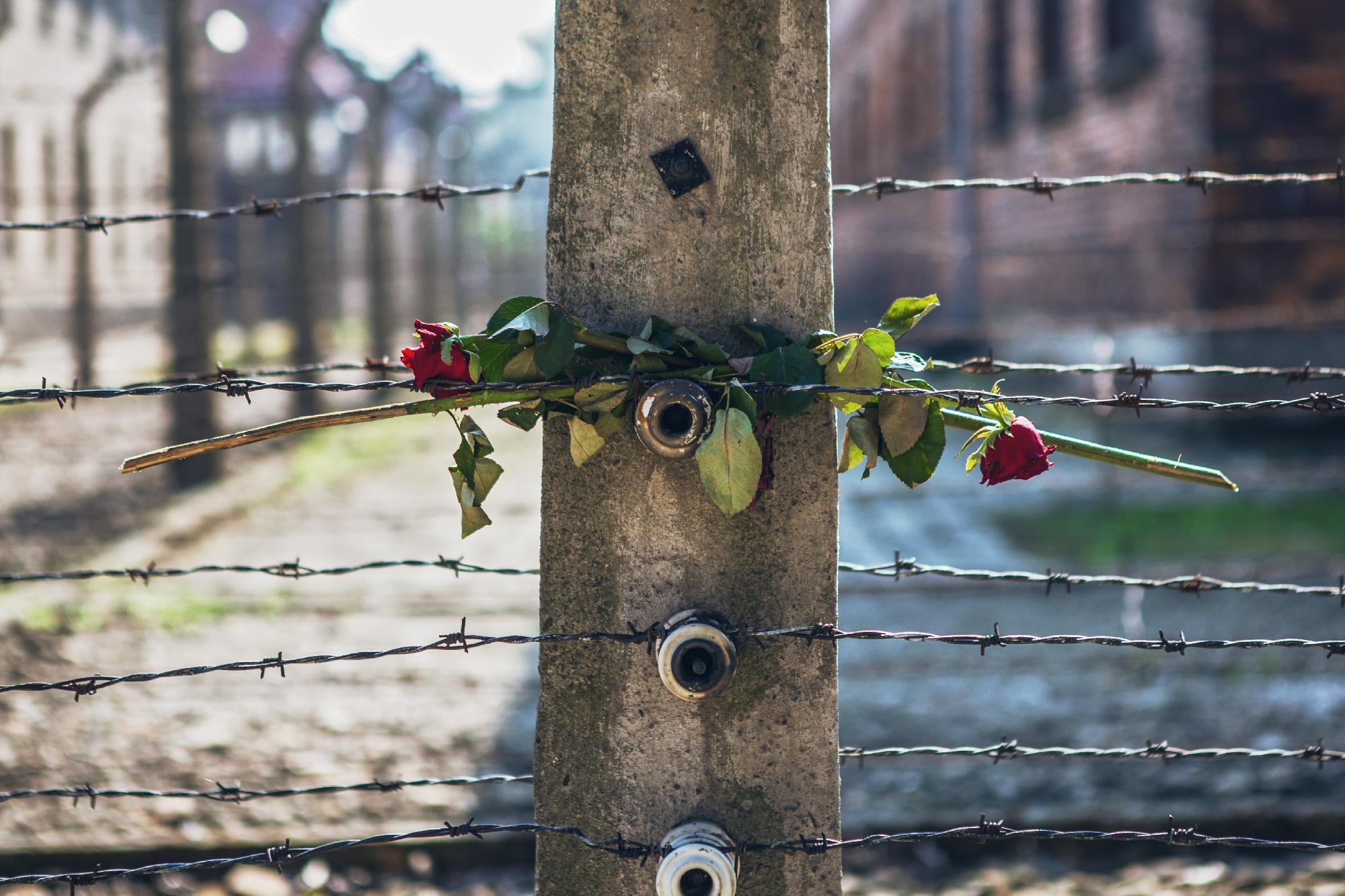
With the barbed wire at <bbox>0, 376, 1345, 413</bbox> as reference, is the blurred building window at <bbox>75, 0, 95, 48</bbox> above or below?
above

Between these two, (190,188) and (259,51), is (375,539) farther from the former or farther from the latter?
(259,51)

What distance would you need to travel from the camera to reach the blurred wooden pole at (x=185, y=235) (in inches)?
324

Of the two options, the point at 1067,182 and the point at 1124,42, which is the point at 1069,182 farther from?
the point at 1124,42

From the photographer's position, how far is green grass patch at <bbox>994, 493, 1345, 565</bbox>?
6121mm

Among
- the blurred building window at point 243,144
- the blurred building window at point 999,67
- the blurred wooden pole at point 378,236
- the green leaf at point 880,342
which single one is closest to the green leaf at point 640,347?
the green leaf at point 880,342

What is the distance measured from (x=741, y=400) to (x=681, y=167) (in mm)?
350

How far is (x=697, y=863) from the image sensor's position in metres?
1.66

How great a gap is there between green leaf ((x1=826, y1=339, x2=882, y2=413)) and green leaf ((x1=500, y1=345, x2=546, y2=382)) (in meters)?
0.40

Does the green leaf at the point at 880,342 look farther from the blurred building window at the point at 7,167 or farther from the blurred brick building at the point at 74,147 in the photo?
the blurred building window at the point at 7,167

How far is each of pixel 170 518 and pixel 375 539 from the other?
1574 mm

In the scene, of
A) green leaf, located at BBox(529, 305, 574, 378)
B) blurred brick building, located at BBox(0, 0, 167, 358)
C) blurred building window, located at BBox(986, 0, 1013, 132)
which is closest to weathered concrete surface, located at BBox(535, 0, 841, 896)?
green leaf, located at BBox(529, 305, 574, 378)

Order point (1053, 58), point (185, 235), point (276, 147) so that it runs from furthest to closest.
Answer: point (276, 147) < point (1053, 58) < point (185, 235)

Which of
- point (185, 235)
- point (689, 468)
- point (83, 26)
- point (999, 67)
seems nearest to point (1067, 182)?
point (689, 468)

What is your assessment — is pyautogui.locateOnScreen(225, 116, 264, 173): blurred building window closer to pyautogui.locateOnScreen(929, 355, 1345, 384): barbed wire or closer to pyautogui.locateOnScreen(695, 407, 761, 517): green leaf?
pyautogui.locateOnScreen(929, 355, 1345, 384): barbed wire
